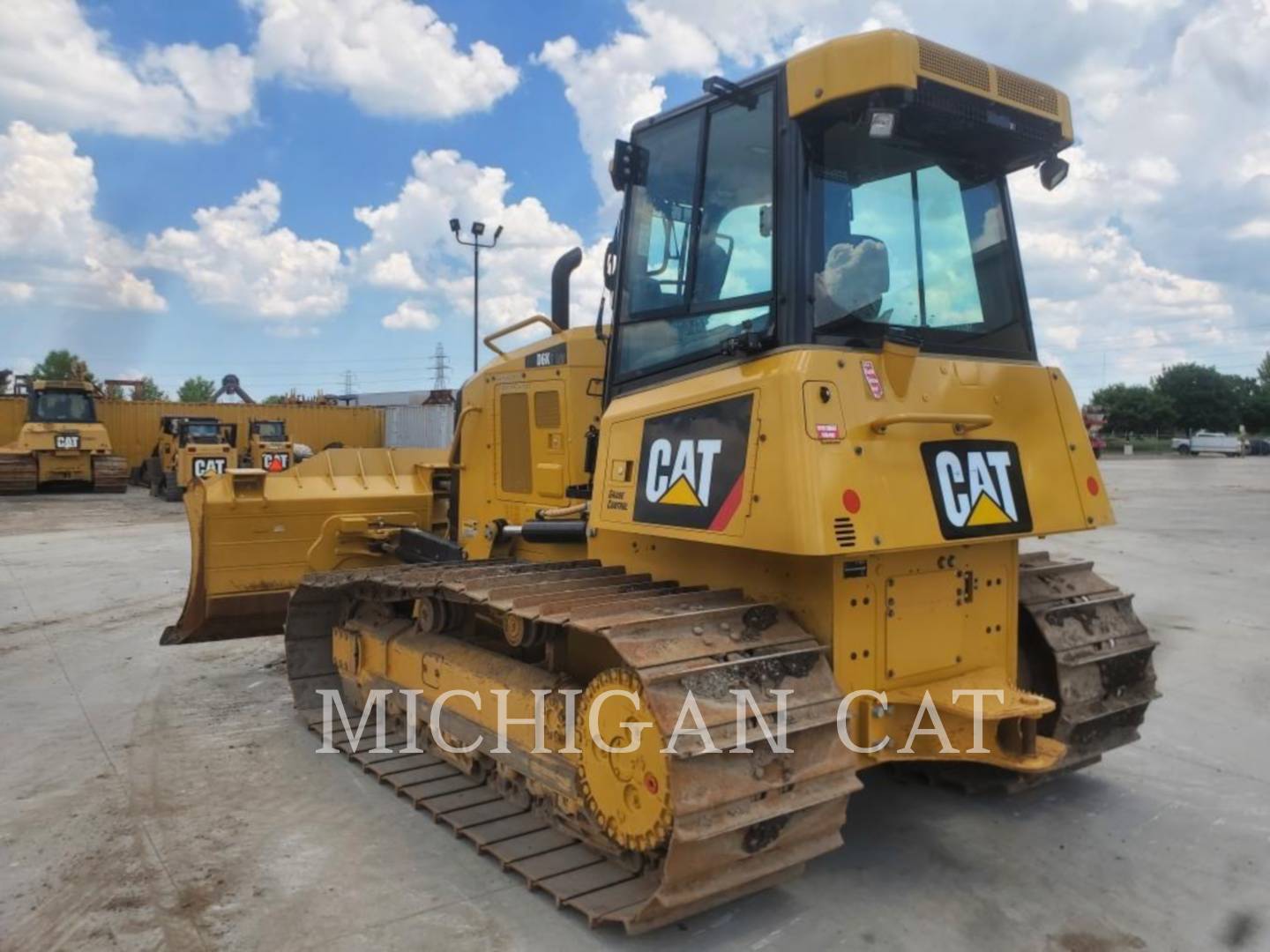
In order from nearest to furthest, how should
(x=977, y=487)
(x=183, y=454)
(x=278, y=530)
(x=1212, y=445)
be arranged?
(x=977, y=487), (x=278, y=530), (x=183, y=454), (x=1212, y=445)

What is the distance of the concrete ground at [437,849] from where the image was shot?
3.56 metres

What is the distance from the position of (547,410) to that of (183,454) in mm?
20739

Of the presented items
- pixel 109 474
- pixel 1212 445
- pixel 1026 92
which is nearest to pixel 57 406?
pixel 109 474

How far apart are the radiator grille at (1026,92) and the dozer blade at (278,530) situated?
4.68m

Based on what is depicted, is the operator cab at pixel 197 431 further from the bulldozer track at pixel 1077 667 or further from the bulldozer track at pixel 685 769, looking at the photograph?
the bulldozer track at pixel 1077 667

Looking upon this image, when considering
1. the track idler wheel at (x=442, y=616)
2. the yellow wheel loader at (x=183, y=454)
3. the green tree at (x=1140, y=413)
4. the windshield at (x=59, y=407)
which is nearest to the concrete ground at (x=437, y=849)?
the track idler wheel at (x=442, y=616)

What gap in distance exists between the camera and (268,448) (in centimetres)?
2636

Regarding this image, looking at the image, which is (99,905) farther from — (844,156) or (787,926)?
(844,156)

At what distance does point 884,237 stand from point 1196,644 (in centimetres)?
584

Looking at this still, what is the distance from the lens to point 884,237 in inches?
155

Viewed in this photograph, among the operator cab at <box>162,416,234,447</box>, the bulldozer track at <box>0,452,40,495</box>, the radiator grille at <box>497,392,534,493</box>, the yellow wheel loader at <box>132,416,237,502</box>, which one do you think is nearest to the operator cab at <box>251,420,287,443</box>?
the yellow wheel loader at <box>132,416,237,502</box>

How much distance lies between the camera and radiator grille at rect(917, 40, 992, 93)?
11.9ft

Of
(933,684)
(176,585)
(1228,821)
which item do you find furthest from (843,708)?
(176,585)

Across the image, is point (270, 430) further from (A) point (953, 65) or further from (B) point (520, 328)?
(A) point (953, 65)
